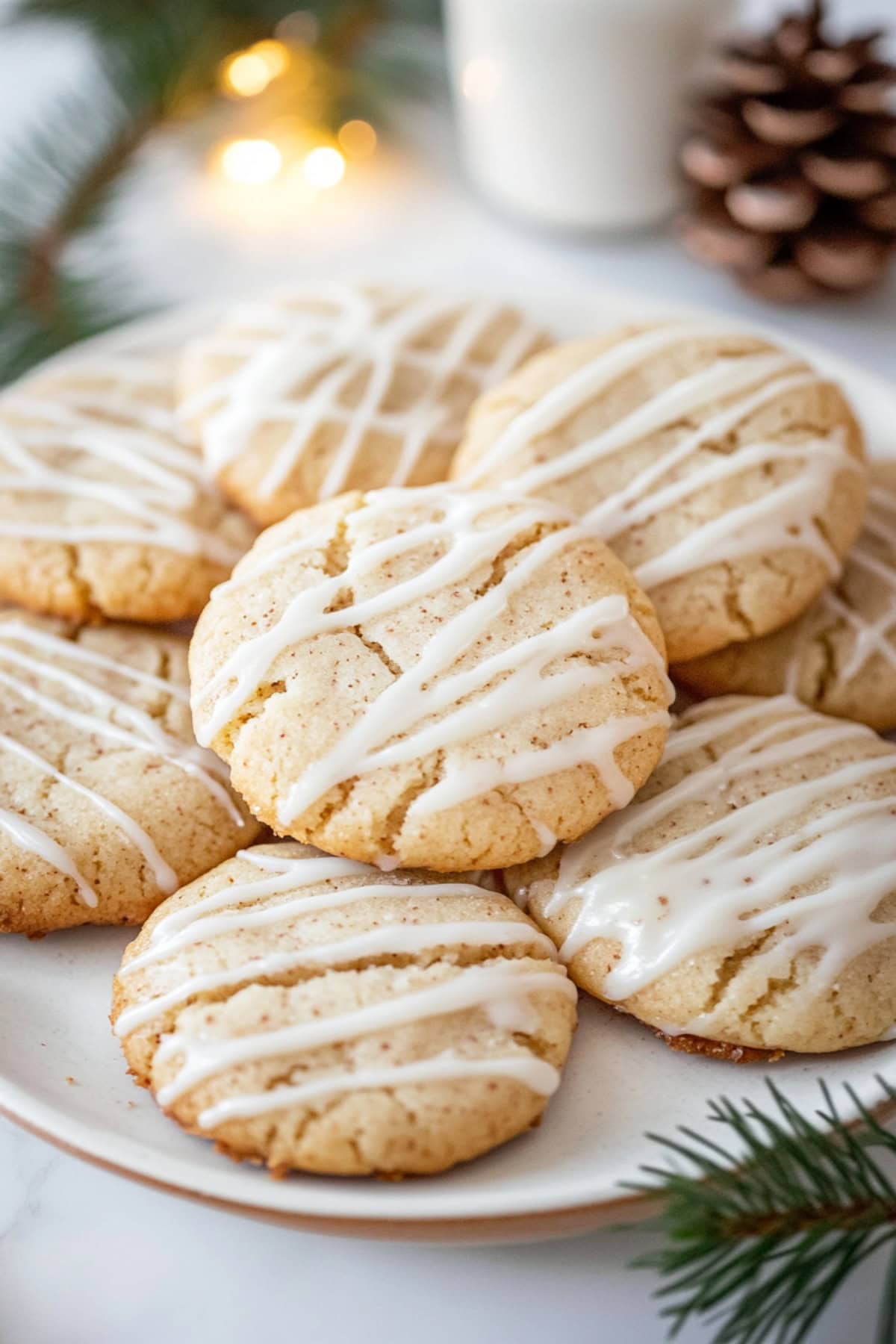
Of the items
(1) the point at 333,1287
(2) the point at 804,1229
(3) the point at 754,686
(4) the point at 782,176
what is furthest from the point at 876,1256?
(4) the point at 782,176

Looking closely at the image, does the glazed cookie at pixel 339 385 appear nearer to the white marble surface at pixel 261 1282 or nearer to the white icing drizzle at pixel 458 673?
the white icing drizzle at pixel 458 673

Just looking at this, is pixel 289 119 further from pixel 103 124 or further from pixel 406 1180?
pixel 406 1180

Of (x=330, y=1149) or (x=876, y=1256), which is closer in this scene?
(x=330, y=1149)

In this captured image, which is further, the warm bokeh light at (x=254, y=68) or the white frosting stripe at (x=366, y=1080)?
the warm bokeh light at (x=254, y=68)

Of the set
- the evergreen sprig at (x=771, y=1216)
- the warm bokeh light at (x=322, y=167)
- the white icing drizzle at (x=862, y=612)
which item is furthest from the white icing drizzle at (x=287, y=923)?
the warm bokeh light at (x=322, y=167)

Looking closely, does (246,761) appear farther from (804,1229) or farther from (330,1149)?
(804,1229)

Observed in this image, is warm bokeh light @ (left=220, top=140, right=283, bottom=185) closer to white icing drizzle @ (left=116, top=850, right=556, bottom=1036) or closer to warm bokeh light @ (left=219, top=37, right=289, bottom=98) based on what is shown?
warm bokeh light @ (left=219, top=37, right=289, bottom=98)
